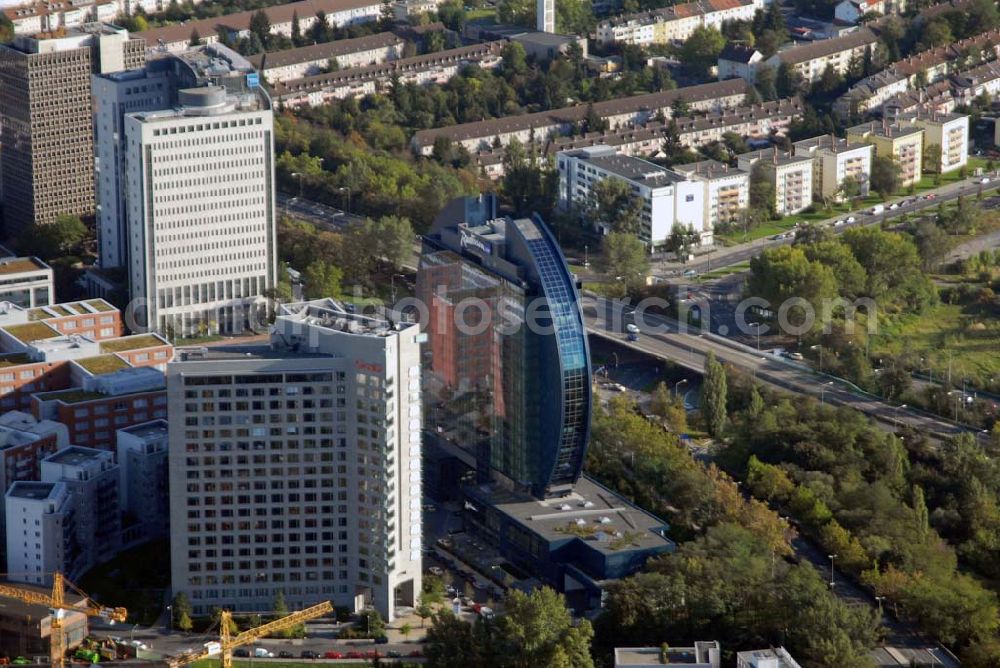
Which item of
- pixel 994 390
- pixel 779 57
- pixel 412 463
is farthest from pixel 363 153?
pixel 412 463

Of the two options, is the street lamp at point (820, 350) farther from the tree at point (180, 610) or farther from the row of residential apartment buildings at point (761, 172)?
the tree at point (180, 610)

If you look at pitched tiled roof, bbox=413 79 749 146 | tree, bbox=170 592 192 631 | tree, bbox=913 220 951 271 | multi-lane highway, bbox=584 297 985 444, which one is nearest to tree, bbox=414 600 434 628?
tree, bbox=170 592 192 631

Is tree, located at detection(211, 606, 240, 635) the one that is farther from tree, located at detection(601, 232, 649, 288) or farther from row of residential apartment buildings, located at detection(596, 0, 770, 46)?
row of residential apartment buildings, located at detection(596, 0, 770, 46)

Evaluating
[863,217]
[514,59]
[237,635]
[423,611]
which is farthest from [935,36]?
[237,635]

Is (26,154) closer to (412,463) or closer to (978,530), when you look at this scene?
(412,463)

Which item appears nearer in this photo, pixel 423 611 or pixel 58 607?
pixel 58 607

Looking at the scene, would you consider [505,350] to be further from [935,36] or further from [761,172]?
[935,36]
